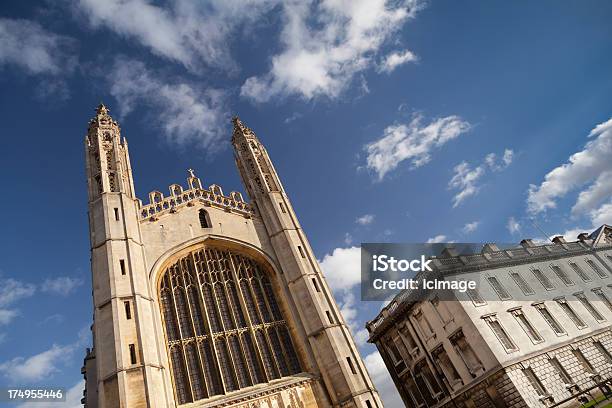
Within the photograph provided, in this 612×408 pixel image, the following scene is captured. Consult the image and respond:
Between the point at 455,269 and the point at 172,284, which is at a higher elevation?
the point at 172,284

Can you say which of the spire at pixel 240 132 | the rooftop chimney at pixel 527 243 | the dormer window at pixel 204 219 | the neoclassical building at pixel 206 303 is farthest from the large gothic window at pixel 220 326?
the rooftop chimney at pixel 527 243

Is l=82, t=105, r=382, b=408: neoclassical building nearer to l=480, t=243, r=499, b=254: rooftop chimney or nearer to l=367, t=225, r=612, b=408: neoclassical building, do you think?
l=367, t=225, r=612, b=408: neoclassical building

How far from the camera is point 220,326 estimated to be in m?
19.3

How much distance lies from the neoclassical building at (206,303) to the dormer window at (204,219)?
0.25ft

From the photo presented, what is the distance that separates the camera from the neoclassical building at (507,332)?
22.1m

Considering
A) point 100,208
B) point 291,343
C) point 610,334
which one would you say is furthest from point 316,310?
point 610,334

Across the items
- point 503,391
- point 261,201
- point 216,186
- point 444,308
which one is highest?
point 216,186

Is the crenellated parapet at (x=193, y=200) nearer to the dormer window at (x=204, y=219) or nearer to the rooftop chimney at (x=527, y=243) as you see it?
the dormer window at (x=204, y=219)

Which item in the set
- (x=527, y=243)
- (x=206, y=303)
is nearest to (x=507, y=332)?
(x=527, y=243)

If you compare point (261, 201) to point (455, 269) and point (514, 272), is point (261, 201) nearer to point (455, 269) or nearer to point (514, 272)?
point (455, 269)

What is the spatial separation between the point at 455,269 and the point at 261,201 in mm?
13981

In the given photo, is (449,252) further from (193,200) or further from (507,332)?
(193,200)

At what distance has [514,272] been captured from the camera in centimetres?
2809

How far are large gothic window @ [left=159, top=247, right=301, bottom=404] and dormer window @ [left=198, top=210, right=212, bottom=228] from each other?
5.12 feet
